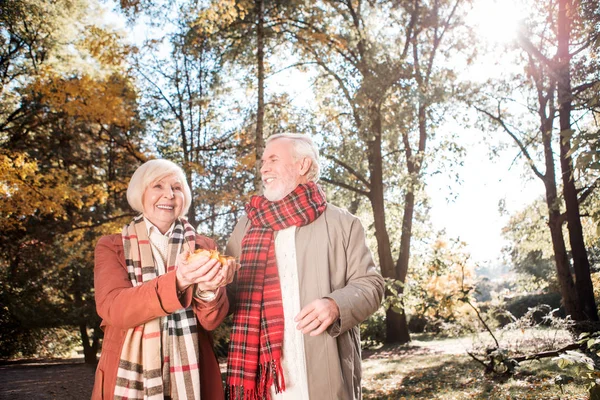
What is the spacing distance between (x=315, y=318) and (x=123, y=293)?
78 centimetres

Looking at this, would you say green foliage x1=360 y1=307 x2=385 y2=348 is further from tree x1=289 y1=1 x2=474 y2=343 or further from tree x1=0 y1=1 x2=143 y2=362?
tree x1=0 y1=1 x2=143 y2=362

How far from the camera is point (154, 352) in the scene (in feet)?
6.48

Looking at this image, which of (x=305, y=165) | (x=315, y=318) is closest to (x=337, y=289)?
(x=315, y=318)

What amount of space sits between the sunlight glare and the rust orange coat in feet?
29.6

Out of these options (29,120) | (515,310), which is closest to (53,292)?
(29,120)

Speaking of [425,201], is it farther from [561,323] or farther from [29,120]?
[29,120]

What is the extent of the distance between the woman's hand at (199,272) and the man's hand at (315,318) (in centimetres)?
35

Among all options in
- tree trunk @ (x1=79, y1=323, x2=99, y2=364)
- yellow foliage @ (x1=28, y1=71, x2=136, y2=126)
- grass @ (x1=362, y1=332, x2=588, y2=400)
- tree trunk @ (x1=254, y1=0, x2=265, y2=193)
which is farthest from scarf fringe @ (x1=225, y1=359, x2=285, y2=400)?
tree trunk @ (x1=79, y1=323, x2=99, y2=364)

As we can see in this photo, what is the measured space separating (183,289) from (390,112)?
342 inches

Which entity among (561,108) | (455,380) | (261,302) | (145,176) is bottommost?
(455,380)

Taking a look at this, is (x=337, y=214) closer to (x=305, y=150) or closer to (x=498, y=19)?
(x=305, y=150)

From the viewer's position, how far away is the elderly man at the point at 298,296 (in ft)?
6.53

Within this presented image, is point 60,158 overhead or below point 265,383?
overhead

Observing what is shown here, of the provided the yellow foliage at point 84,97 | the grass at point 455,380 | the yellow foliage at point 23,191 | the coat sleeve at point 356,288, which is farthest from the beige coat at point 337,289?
the yellow foliage at point 84,97
